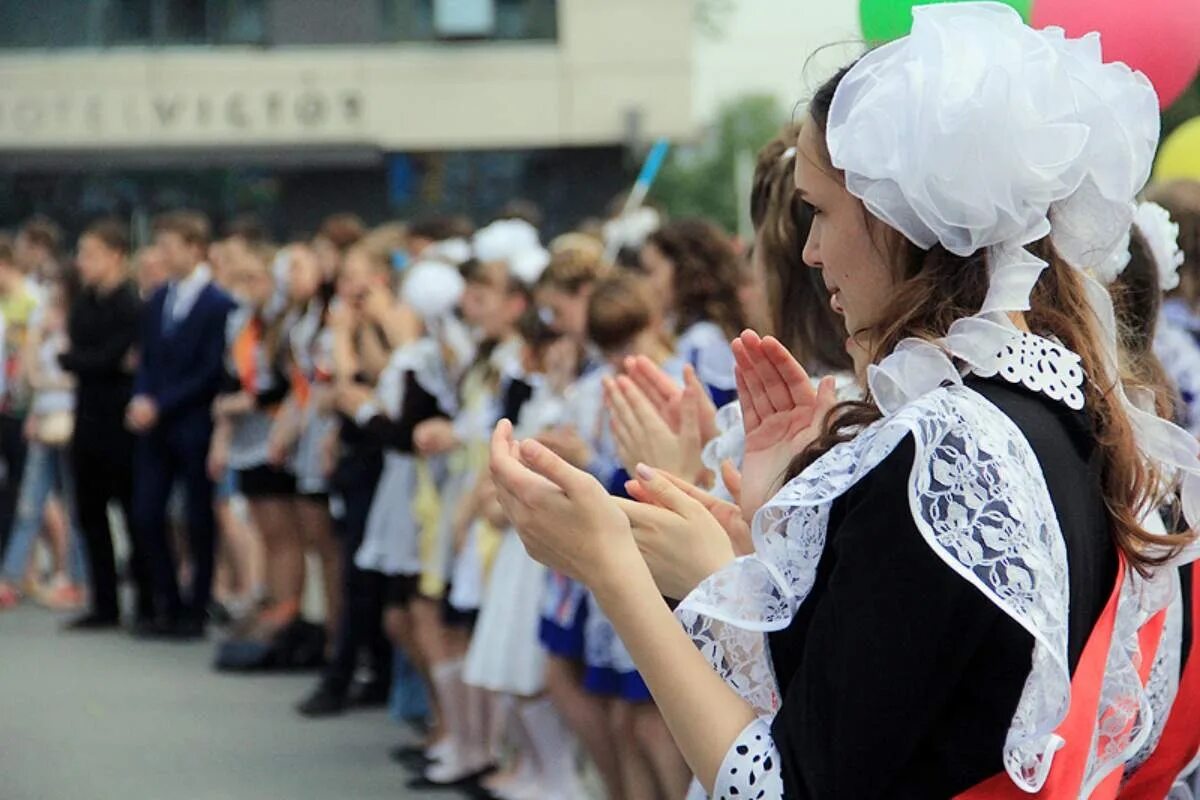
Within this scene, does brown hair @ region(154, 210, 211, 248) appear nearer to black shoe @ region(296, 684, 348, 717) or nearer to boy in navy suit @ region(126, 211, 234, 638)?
boy in navy suit @ region(126, 211, 234, 638)

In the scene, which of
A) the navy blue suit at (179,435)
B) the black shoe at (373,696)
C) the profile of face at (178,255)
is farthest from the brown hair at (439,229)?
the black shoe at (373,696)

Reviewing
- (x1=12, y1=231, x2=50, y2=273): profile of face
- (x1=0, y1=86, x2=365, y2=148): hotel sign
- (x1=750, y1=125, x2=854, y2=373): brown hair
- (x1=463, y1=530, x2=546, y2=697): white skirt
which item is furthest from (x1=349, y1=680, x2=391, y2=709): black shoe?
(x1=0, y1=86, x2=365, y2=148): hotel sign

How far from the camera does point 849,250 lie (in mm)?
2111

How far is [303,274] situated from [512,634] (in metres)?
3.39

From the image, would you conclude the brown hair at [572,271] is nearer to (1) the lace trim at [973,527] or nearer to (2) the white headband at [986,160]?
(2) the white headband at [986,160]

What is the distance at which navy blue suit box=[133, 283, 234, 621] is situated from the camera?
1027 centimetres

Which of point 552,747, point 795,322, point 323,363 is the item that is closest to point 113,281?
point 323,363

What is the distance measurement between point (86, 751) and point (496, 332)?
2.55 metres

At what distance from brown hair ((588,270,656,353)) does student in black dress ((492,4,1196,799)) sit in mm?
3327

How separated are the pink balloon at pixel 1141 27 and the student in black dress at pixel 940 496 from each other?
1013 millimetres

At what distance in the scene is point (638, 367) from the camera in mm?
3281

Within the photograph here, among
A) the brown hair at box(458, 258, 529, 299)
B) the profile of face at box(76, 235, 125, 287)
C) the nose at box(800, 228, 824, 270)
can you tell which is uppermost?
the nose at box(800, 228, 824, 270)

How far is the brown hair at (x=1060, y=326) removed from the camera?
6.76ft

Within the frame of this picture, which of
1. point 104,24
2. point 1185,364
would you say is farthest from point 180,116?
point 1185,364
